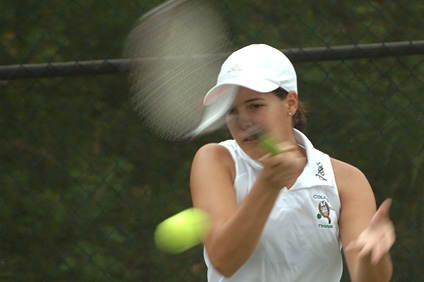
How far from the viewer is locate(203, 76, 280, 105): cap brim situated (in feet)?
6.09

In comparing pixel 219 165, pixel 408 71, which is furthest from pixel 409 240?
pixel 219 165

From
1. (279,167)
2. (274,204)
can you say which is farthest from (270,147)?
(274,204)

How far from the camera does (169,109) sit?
1988 millimetres

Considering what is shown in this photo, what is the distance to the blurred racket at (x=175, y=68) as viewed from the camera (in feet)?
6.43

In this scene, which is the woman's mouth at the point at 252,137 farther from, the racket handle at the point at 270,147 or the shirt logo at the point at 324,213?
the shirt logo at the point at 324,213

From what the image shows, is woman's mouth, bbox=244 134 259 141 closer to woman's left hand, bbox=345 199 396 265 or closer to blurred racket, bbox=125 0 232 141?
blurred racket, bbox=125 0 232 141

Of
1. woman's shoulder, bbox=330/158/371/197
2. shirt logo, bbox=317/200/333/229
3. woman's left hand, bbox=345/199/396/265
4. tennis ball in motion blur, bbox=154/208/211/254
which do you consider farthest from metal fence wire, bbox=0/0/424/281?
woman's left hand, bbox=345/199/396/265

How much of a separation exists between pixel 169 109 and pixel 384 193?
1725 millimetres

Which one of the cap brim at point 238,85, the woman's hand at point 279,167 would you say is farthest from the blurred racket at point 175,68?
the woman's hand at point 279,167

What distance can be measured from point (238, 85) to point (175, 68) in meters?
0.23

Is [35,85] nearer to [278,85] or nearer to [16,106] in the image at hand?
[16,106]

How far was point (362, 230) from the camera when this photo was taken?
78.5 inches

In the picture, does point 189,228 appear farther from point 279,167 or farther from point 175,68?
point 279,167

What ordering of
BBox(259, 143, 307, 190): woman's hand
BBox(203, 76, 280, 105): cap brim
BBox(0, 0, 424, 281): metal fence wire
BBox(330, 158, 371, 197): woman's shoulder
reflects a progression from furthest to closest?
1. BBox(0, 0, 424, 281): metal fence wire
2. BBox(330, 158, 371, 197): woman's shoulder
3. BBox(203, 76, 280, 105): cap brim
4. BBox(259, 143, 307, 190): woman's hand
